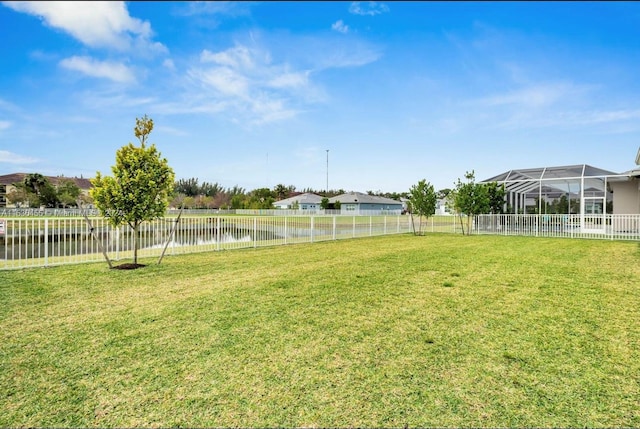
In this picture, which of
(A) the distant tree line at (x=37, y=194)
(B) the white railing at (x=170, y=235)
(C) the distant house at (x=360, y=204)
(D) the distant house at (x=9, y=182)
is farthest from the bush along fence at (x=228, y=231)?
(D) the distant house at (x=9, y=182)

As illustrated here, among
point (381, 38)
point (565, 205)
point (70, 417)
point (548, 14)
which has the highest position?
point (381, 38)

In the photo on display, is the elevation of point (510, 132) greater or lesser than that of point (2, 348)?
greater

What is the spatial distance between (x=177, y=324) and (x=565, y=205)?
2365 cm

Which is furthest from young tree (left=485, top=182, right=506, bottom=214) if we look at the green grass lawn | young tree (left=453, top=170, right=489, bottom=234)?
the green grass lawn

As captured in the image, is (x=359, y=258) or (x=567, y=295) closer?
(x=567, y=295)

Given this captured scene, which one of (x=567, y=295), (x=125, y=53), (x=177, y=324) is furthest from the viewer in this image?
(x=125, y=53)

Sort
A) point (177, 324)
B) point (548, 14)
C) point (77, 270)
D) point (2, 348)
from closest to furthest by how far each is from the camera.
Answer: point (2, 348) < point (177, 324) < point (548, 14) < point (77, 270)

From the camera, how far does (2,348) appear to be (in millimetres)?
3176

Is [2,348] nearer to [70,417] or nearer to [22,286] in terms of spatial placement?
[70,417]

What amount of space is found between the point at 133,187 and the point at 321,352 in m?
6.30

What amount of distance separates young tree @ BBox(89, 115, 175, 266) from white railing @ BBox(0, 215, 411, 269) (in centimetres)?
62

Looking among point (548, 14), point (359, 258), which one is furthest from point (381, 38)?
point (359, 258)

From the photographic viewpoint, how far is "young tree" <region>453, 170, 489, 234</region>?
1741 centimetres

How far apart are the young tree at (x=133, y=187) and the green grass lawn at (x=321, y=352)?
1.86 meters
